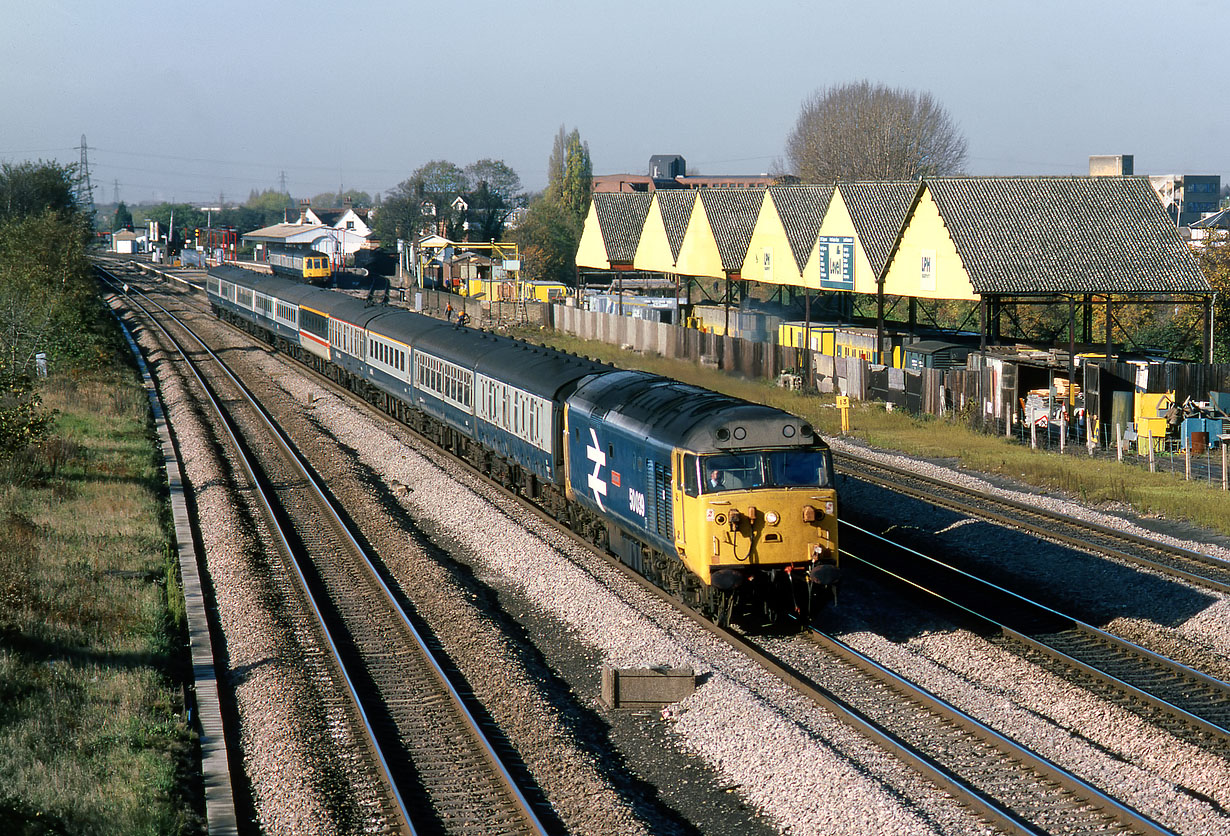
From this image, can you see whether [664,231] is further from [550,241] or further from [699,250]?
[550,241]

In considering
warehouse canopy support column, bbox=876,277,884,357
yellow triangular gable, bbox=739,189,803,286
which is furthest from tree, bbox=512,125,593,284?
warehouse canopy support column, bbox=876,277,884,357

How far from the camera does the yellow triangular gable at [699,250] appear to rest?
Answer: 58688 mm

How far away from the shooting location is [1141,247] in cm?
3994

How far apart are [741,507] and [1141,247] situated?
97.7ft

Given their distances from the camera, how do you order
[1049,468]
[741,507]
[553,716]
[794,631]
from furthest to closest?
[1049,468] → [794,631] → [741,507] → [553,716]

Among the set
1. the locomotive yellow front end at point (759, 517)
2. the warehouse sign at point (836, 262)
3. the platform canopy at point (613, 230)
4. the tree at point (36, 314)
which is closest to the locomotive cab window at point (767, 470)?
the locomotive yellow front end at point (759, 517)

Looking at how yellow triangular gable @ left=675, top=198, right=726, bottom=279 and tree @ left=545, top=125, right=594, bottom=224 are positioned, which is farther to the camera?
tree @ left=545, top=125, right=594, bottom=224

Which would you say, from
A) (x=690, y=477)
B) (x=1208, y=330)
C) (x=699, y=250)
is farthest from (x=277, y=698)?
(x=699, y=250)

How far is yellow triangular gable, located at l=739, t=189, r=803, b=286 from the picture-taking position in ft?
170

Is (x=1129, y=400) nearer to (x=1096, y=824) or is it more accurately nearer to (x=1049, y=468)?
(x=1049, y=468)

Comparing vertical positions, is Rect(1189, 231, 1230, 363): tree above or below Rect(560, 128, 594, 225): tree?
below

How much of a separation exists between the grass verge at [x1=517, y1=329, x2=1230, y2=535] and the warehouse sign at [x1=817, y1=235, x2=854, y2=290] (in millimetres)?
4823

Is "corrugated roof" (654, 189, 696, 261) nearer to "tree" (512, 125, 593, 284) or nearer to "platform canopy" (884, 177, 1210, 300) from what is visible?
"platform canopy" (884, 177, 1210, 300)

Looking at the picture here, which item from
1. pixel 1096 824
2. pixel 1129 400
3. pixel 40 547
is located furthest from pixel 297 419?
pixel 1096 824
